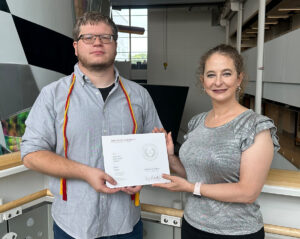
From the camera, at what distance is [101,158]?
1.21m

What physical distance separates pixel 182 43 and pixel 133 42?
3733 mm

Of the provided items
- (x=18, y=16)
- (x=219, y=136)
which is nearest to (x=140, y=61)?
(x=18, y=16)

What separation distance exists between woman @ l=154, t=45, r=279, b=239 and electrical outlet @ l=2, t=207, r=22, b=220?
981mm

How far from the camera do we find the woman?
1.01m

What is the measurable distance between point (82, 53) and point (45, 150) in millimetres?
436

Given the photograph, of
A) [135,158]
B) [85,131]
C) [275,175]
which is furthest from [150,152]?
[275,175]

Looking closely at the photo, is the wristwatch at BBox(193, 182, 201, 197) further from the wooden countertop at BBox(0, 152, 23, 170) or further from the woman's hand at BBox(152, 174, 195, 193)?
the wooden countertop at BBox(0, 152, 23, 170)

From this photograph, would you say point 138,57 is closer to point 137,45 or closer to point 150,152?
point 137,45

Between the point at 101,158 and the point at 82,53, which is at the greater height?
the point at 82,53

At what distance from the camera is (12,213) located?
1592 mm

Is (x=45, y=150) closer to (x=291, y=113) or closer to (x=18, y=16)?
(x=18, y=16)

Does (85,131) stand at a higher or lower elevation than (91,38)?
lower

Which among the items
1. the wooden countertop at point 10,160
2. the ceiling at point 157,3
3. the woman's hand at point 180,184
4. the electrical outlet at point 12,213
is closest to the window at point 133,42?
the ceiling at point 157,3

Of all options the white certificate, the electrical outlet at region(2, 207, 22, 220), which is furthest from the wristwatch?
the electrical outlet at region(2, 207, 22, 220)
